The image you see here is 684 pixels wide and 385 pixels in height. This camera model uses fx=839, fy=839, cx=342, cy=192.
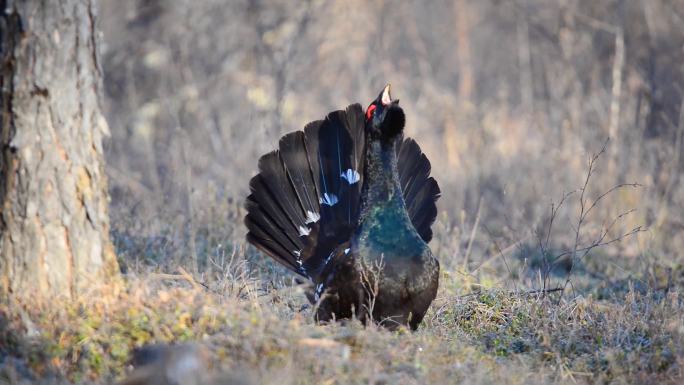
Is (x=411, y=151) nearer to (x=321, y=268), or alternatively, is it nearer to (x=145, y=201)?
(x=321, y=268)

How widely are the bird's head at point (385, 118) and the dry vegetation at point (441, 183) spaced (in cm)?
112

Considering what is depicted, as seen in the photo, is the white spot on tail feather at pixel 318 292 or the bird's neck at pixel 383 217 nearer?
the bird's neck at pixel 383 217

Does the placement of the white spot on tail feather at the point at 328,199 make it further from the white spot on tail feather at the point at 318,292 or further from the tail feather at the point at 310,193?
the white spot on tail feather at the point at 318,292

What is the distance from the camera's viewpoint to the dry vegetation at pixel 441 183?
12.9ft

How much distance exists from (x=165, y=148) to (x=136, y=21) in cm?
203

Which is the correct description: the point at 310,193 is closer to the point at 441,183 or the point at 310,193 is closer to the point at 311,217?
the point at 311,217

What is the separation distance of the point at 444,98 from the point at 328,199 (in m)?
6.50

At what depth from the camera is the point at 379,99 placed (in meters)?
4.92

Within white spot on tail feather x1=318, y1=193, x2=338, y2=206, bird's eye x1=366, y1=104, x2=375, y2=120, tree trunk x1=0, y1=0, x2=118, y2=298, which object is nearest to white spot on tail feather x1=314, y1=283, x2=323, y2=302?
white spot on tail feather x1=318, y1=193, x2=338, y2=206

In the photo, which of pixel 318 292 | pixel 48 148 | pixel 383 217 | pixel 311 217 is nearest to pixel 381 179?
pixel 383 217

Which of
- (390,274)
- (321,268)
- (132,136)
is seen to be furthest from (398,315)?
(132,136)

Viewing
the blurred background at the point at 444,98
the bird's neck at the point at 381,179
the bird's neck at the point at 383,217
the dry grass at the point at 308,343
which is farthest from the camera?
the blurred background at the point at 444,98

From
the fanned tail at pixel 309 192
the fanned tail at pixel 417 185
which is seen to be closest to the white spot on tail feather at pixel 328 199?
the fanned tail at pixel 309 192

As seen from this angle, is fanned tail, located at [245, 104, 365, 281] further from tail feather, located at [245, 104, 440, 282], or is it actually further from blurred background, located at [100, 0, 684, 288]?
blurred background, located at [100, 0, 684, 288]
